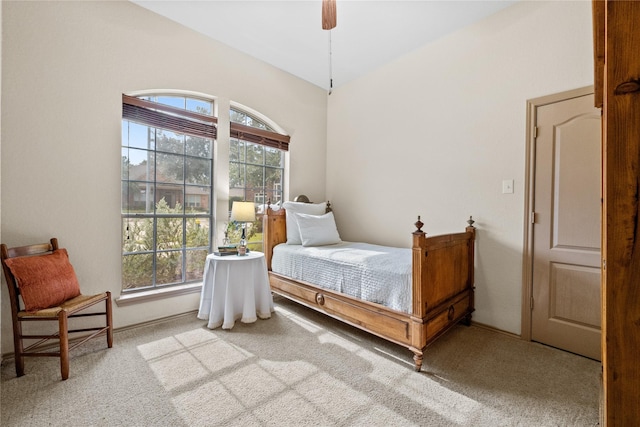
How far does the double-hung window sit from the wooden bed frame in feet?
3.80

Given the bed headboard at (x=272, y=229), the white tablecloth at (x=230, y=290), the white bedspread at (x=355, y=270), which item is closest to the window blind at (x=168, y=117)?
the bed headboard at (x=272, y=229)

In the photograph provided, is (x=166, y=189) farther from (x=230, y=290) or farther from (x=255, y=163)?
(x=230, y=290)

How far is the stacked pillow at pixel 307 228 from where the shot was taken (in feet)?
10.3

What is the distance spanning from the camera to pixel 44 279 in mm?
1881

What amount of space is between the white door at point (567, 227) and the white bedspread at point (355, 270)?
3.65 ft

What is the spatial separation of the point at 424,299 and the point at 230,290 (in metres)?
1.66

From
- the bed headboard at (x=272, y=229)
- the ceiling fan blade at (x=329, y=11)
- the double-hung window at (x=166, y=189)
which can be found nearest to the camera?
the ceiling fan blade at (x=329, y=11)

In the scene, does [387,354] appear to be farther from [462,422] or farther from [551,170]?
[551,170]

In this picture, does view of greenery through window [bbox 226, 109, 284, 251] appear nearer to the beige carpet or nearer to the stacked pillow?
the stacked pillow

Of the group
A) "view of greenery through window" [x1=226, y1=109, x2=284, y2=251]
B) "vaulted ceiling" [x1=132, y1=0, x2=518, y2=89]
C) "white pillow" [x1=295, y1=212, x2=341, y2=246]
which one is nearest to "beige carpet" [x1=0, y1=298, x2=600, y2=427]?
"white pillow" [x1=295, y1=212, x2=341, y2=246]

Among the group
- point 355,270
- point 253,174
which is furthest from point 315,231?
point 253,174

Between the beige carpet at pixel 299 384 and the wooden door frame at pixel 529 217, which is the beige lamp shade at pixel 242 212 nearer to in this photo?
the beige carpet at pixel 299 384

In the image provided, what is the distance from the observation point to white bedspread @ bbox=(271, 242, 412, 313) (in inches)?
80.2

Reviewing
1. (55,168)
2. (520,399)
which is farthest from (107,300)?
(520,399)
